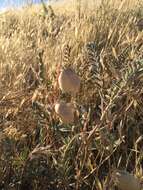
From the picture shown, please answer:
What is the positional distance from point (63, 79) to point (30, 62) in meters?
0.91

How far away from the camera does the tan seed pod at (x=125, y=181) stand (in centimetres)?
98

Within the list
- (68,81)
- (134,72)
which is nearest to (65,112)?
(68,81)

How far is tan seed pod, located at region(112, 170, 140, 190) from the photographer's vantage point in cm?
98

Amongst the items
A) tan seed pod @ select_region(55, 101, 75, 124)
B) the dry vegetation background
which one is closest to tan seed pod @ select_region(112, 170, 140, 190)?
the dry vegetation background

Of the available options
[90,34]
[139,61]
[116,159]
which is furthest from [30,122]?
[90,34]

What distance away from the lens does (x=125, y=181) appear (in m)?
0.99

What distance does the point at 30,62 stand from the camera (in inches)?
80.2

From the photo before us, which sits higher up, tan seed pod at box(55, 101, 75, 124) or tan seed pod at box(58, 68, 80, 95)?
tan seed pod at box(58, 68, 80, 95)

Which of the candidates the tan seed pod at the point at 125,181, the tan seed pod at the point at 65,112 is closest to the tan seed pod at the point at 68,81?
the tan seed pod at the point at 65,112

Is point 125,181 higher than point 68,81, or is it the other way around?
point 68,81

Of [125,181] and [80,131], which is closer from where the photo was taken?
[125,181]

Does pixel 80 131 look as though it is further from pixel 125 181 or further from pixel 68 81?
pixel 125 181

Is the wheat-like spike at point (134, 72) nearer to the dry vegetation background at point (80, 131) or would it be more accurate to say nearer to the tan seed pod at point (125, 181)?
the dry vegetation background at point (80, 131)

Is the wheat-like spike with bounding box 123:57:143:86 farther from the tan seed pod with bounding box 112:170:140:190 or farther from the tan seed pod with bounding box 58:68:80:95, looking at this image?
the tan seed pod with bounding box 112:170:140:190
